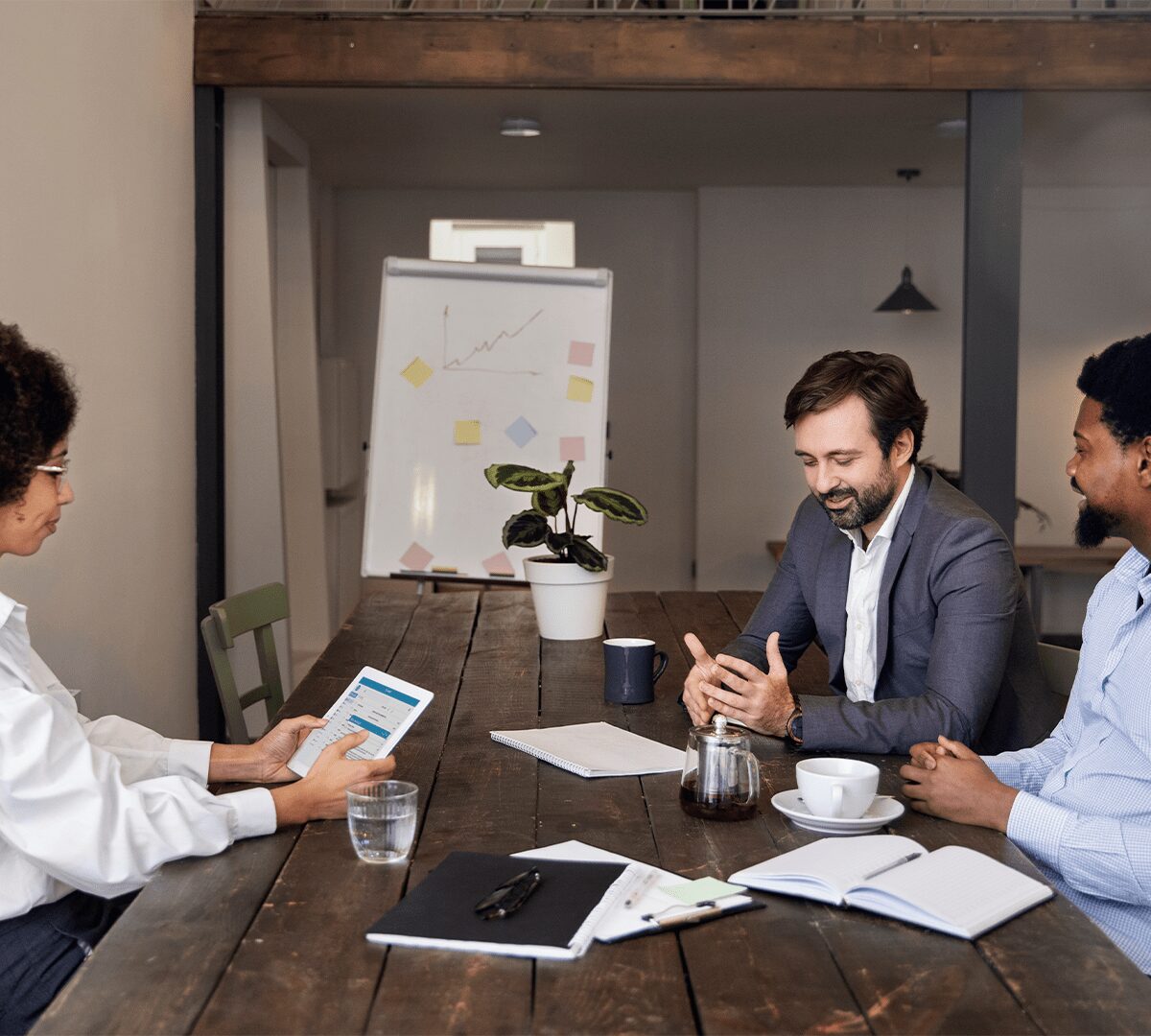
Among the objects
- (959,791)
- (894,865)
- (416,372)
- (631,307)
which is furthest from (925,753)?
(631,307)

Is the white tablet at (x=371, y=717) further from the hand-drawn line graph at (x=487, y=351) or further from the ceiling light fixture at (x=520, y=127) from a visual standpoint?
the ceiling light fixture at (x=520, y=127)

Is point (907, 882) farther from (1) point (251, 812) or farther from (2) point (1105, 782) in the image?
(1) point (251, 812)

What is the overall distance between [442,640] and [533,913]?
64.2 inches

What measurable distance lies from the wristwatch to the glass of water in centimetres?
69

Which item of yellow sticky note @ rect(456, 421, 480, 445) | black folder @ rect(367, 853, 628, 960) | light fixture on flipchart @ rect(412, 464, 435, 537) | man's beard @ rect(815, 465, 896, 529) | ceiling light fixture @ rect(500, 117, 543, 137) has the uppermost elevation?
ceiling light fixture @ rect(500, 117, 543, 137)

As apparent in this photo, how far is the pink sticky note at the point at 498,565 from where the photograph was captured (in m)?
4.45

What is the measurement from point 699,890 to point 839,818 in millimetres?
281

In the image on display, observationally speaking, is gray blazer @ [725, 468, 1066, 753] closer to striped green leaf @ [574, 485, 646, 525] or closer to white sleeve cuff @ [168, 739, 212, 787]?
striped green leaf @ [574, 485, 646, 525]

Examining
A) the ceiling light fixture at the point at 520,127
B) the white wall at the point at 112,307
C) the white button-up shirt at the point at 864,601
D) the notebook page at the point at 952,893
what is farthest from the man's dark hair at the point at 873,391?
the ceiling light fixture at the point at 520,127

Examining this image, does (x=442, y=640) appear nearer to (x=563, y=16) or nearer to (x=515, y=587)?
(x=515, y=587)

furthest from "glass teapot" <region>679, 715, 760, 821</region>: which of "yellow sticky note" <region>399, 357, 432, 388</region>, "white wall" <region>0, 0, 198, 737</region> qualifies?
"yellow sticky note" <region>399, 357, 432, 388</region>

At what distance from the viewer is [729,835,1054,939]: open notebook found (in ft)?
4.18

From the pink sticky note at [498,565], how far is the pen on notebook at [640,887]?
306 cm

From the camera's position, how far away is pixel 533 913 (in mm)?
1280
